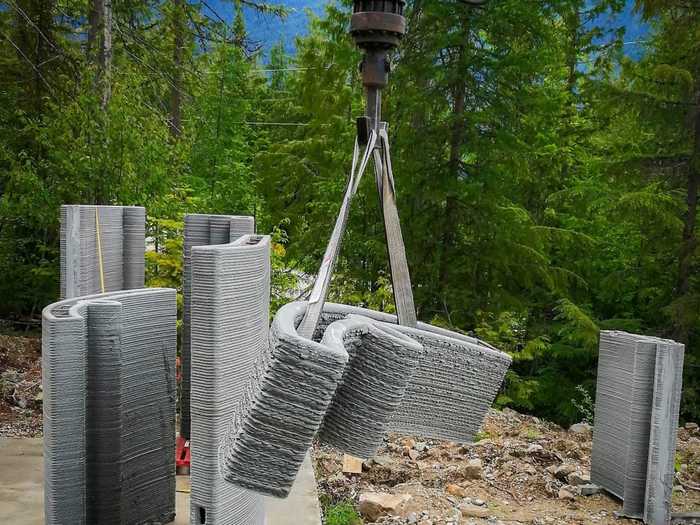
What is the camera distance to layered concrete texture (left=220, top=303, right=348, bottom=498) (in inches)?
49.9

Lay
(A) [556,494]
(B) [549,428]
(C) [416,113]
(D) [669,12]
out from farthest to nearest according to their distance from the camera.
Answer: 1. (D) [669,12]
2. (C) [416,113]
3. (B) [549,428]
4. (A) [556,494]

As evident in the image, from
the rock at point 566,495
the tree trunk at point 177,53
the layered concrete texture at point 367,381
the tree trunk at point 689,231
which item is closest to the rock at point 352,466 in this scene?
the rock at point 566,495

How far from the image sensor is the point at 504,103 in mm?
9297

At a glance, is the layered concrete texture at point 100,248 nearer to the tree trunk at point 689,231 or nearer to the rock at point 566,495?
the rock at point 566,495

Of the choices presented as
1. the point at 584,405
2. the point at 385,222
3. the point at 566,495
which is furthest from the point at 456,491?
the point at 584,405

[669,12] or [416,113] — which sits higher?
[669,12]

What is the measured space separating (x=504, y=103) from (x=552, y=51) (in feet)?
3.22

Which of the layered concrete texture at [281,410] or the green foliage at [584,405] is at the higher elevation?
the layered concrete texture at [281,410]

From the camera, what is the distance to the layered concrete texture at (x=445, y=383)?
198 cm

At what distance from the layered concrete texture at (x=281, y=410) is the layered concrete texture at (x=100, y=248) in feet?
11.6

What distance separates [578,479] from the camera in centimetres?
610

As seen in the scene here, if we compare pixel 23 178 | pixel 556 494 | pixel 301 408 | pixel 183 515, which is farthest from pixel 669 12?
pixel 301 408

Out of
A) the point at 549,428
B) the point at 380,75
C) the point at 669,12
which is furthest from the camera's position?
the point at 669,12

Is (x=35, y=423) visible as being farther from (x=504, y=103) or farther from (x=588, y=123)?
(x=588, y=123)
